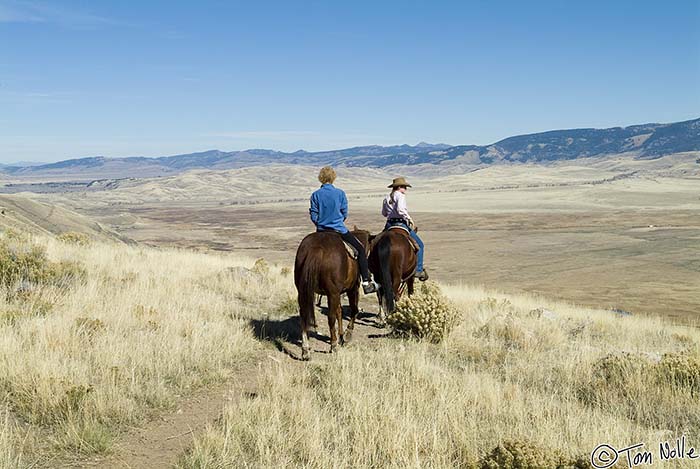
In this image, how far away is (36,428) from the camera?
4.88 meters

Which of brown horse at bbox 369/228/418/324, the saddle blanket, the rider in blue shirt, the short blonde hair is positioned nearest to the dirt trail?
brown horse at bbox 369/228/418/324

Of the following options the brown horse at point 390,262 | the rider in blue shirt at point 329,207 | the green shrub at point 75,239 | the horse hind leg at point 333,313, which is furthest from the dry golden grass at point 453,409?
the green shrub at point 75,239

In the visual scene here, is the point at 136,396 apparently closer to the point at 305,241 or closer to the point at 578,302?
the point at 305,241

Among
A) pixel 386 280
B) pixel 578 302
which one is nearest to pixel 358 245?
pixel 386 280

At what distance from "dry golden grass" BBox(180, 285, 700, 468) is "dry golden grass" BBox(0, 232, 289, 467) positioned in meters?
0.99

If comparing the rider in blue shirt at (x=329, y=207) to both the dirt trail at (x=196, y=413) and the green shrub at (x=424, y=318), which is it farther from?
the dirt trail at (x=196, y=413)

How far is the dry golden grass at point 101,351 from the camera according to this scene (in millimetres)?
4930

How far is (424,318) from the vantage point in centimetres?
945

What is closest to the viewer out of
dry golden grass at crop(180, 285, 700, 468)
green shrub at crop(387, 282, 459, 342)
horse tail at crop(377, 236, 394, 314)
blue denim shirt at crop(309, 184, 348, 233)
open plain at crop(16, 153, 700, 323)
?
dry golden grass at crop(180, 285, 700, 468)

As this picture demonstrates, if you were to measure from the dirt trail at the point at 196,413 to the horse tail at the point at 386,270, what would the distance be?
109 cm

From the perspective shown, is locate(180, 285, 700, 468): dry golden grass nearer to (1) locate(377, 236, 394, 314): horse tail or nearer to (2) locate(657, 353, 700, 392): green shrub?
(2) locate(657, 353, 700, 392): green shrub

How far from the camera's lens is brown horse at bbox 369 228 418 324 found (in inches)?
416

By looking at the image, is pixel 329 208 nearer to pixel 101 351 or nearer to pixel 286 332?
pixel 286 332
